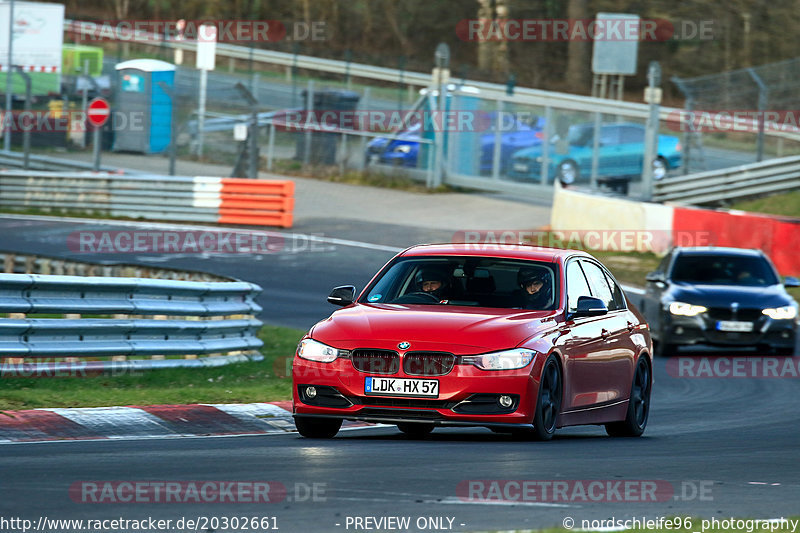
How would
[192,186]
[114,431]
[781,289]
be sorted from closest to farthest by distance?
1. [114,431]
2. [781,289]
3. [192,186]

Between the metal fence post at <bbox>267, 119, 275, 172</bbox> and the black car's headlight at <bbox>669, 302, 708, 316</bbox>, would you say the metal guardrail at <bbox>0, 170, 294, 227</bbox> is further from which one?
the black car's headlight at <bbox>669, 302, 708, 316</bbox>

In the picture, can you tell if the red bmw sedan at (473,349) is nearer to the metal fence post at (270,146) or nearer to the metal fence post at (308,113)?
the metal fence post at (308,113)

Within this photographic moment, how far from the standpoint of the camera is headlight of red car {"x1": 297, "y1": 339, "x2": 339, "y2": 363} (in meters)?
9.57

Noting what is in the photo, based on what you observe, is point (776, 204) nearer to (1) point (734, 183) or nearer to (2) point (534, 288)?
(1) point (734, 183)

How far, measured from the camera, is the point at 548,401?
9773mm

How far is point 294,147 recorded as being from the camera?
38.6 metres

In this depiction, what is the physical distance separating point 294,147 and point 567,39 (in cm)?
2176

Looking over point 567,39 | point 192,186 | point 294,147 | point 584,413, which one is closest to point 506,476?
point 584,413

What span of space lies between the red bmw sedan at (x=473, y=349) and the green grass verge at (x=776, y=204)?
2094cm

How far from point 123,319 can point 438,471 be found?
542cm

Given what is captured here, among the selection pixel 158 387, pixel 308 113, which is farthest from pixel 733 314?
pixel 308 113

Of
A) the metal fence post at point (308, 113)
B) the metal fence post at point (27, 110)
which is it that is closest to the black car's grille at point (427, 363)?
the metal fence post at point (27, 110)

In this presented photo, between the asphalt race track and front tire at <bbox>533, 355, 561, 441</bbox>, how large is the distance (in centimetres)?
15

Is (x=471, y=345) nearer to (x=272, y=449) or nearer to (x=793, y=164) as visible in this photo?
(x=272, y=449)
